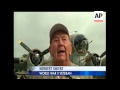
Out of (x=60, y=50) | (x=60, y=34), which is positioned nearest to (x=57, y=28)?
(x=60, y=34)

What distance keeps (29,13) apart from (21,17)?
0.23m

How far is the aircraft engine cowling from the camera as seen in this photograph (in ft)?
24.0

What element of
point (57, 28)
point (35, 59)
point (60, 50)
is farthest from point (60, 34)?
point (35, 59)

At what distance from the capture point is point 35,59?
7.31 metres

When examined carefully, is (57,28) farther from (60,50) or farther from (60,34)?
(60,50)

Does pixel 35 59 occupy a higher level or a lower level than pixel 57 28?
lower

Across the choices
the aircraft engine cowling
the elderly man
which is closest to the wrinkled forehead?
the elderly man

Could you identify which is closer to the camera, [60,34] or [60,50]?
[60,50]

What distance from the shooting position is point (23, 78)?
23.9 feet

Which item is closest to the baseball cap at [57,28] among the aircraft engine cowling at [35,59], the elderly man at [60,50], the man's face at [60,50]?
the elderly man at [60,50]

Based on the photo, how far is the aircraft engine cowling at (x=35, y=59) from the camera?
288 inches

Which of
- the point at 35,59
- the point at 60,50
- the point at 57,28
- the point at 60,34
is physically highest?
the point at 57,28

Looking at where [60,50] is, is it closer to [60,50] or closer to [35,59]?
[60,50]
